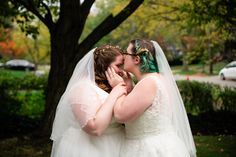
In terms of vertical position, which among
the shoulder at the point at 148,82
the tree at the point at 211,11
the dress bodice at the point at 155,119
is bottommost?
the dress bodice at the point at 155,119

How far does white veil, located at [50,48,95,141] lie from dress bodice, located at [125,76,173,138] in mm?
553

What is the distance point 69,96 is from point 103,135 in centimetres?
47

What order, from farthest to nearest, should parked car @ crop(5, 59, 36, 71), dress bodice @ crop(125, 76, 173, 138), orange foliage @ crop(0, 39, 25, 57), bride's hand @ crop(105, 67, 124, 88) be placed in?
parked car @ crop(5, 59, 36, 71), orange foliage @ crop(0, 39, 25, 57), bride's hand @ crop(105, 67, 124, 88), dress bodice @ crop(125, 76, 173, 138)

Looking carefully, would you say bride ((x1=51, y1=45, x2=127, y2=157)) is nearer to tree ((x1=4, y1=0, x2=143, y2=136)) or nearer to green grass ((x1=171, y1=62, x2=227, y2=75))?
tree ((x1=4, y1=0, x2=143, y2=136))

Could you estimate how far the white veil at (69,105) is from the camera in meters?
3.87

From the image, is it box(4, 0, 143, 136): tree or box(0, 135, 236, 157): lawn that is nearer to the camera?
box(0, 135, 236, 157): lawn

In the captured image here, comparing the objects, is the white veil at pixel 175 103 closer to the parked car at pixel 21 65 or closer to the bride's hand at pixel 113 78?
the bride's hand at pixel 113 78

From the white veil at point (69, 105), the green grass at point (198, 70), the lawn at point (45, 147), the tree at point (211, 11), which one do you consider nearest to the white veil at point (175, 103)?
the white veil at point (69, 105)

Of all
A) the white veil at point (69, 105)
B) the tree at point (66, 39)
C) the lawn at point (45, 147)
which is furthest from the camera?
the tree at point (66, 39)

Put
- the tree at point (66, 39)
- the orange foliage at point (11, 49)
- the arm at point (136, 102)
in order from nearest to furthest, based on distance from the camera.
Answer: the arm at point (136, 102) → the tree at point (66, 39) → the orange foliage at point (11, 49)

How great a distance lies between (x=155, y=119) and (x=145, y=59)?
522 millimetres

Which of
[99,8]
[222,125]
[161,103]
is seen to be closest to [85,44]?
[222,125]

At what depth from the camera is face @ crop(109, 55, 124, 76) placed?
3.72 metres

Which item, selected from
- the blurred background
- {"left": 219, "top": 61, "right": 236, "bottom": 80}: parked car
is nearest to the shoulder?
the blurred background
